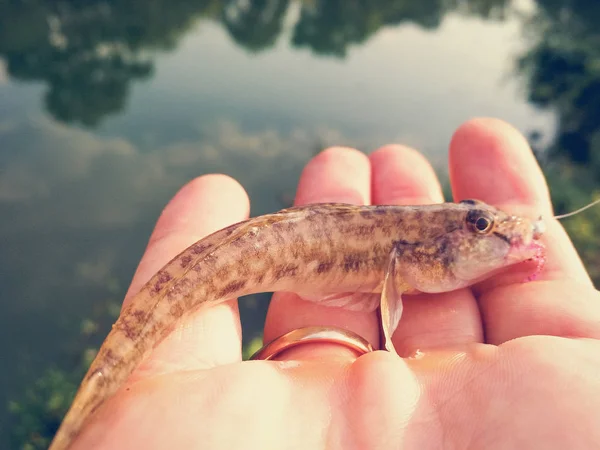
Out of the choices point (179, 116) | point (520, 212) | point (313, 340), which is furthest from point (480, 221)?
point (179, 116)

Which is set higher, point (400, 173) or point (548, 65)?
point (548, 65)

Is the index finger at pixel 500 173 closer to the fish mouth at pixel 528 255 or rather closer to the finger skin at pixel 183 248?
the fish mouth at pixel 528 255

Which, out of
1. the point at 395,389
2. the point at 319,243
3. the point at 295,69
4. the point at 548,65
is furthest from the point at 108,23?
the point at 395,389

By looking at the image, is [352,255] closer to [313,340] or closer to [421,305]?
[421,305]

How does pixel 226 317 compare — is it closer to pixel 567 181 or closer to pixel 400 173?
pixel 400 173

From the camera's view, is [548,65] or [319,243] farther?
[548,65]

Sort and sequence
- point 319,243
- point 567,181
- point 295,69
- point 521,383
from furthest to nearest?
point 295,69
point 567,181
point 319,243
point 521,383

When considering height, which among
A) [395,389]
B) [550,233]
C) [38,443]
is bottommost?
[38,443]

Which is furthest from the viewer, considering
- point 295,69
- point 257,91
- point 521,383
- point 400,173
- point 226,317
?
point 295,69
